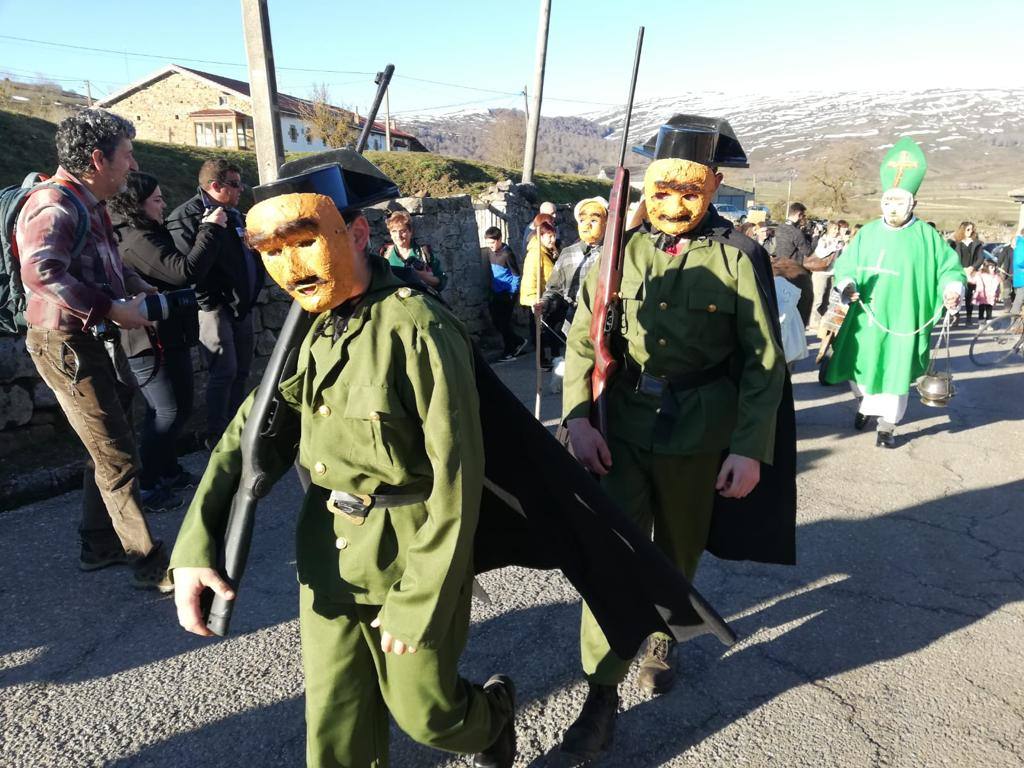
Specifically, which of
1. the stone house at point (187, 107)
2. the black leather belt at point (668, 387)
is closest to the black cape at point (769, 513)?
the black leather belt at point (668, 387)

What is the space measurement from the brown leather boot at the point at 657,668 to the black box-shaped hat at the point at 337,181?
77.5 inches

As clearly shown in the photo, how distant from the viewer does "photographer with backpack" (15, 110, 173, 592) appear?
314 centimetres

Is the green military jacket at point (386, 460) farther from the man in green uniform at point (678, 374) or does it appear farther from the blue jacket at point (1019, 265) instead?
the blue jacket at point (1019, 265)

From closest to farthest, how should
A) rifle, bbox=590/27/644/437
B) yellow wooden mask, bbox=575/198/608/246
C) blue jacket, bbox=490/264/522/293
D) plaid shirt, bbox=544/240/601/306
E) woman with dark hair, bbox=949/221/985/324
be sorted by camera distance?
rifle, bbox=590/27/644/437, yellow wooden mask, bbox=575/198/608/246, plaid shirt, bbox=544/240/601/306, blue jacket, bbox=490/264/522/293, woman with dark hair, bbox=949/221/985/324

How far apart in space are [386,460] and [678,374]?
122cm

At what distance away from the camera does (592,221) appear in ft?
17.4

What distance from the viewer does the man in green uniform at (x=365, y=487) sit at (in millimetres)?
1724

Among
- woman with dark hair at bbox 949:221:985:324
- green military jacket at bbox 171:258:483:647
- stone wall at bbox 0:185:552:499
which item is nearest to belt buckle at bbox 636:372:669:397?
green military jacket at bbox 171:258:483:647

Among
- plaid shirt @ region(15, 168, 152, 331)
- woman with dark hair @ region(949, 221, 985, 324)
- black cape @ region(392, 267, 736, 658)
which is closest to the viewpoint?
black cape @ region(392, 267, 736, 658)

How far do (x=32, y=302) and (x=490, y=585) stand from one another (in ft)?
8.07

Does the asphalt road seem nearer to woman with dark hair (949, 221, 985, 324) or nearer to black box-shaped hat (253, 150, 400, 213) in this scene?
black box-shaped hat (253, 150, 400, 213)

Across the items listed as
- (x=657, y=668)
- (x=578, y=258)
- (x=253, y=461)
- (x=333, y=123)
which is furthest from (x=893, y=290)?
(x=333, y=123)

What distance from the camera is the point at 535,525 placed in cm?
215

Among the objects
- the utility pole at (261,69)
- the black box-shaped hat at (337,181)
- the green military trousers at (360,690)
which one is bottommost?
the green military trousers at (360,690)
